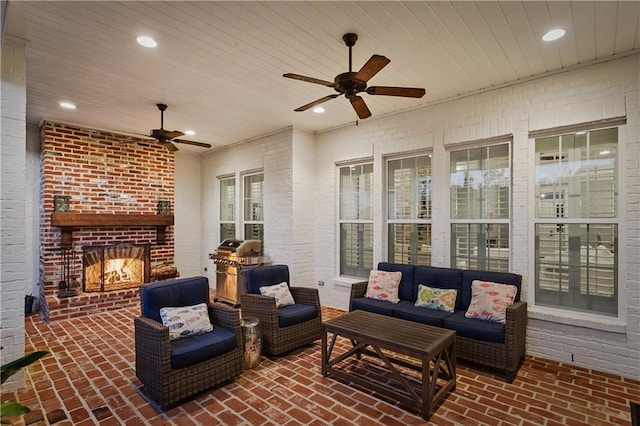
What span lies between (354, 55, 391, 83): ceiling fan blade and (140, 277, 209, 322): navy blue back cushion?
2.44m

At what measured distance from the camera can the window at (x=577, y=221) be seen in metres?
3.37

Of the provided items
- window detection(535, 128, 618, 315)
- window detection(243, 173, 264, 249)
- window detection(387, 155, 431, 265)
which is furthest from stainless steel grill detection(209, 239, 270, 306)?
window detection(535, 128, 618, 315)

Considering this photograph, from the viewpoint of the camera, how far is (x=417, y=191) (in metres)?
4.74

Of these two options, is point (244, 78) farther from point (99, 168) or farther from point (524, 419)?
point (524, 419)

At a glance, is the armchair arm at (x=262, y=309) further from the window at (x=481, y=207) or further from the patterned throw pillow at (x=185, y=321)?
the window at (x=481, y=207)

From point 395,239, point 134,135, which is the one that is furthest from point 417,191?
point 134,135

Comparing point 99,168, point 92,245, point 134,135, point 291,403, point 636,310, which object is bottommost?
point 291,403

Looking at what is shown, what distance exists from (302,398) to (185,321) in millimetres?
1210

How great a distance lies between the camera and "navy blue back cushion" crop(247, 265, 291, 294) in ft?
12.8

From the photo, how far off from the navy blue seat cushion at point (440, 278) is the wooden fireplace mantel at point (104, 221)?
4.62 metres

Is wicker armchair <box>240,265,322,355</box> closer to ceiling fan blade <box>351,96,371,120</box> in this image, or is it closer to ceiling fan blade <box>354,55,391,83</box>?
ceiling fan blade <box>351,96,371,120</box>

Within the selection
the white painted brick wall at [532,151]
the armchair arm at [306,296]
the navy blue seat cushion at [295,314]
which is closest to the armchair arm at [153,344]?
the navy blue seat cushion at [295,314]

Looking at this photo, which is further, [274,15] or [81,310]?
[81,310]

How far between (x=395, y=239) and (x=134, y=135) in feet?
16.2
